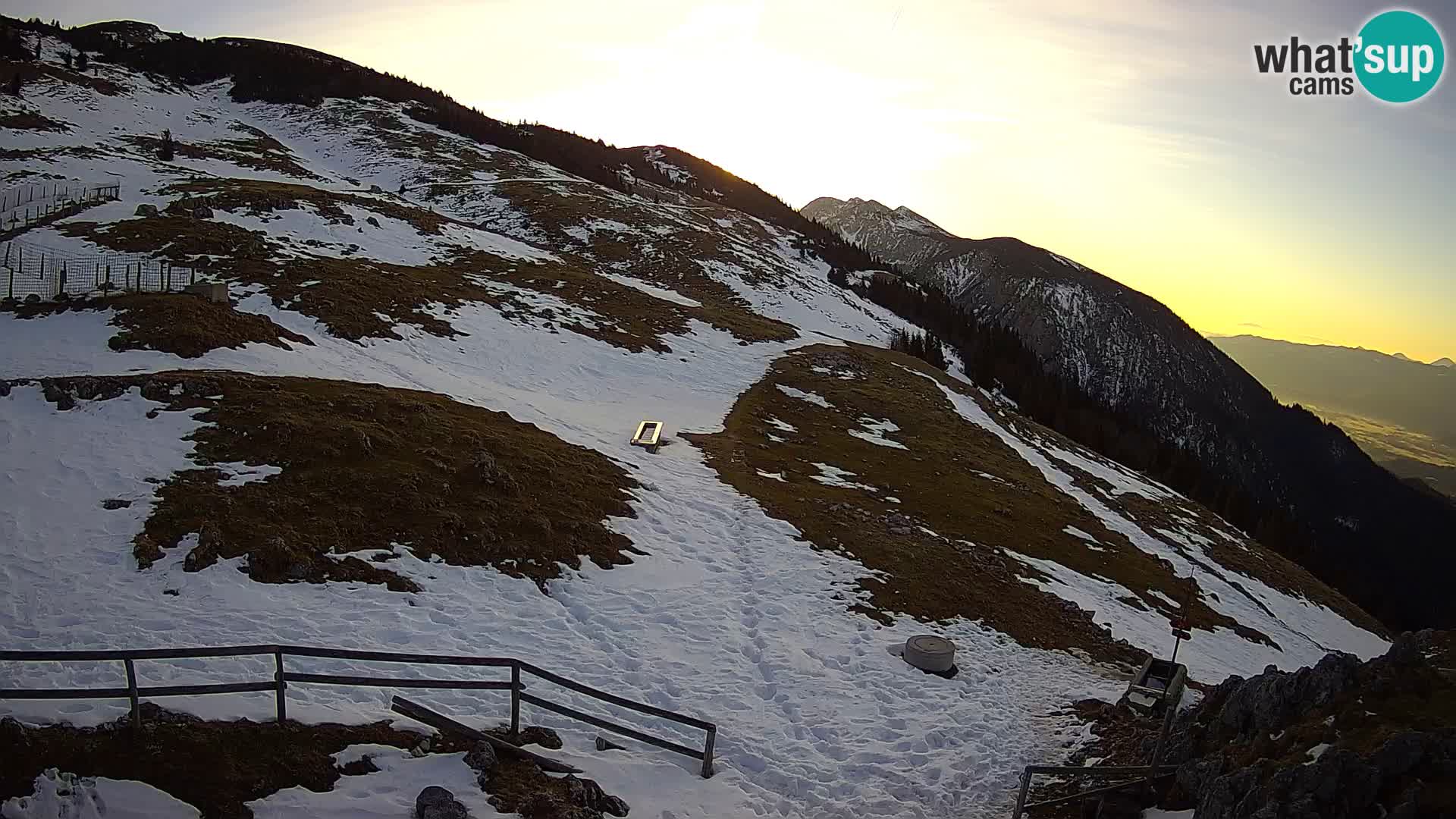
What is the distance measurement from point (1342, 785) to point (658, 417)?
3181 cm

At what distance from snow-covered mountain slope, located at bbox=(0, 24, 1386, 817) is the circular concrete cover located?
29.6 inches

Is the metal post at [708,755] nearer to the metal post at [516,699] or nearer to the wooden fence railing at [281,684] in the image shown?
the wooden fence railing at [281,684]

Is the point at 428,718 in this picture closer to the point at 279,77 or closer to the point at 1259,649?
the point at 1259,649

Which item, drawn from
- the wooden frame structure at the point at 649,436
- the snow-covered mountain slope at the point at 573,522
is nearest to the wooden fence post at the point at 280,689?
the snow-covered mountain slope at the point at 573,522

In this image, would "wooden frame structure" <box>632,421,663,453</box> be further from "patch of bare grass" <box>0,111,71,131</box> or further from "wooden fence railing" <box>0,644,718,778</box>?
"patch of bare grass" <box>0,111,71,131</box>

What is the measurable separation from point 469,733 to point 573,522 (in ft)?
37.5

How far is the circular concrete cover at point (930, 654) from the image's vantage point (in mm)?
18703

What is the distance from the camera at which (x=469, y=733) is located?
35.4 ft

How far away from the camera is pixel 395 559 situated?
58.2 feet

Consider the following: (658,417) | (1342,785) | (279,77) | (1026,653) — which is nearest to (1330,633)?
(1026,653)

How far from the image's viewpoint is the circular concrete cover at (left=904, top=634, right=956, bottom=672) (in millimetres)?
18703

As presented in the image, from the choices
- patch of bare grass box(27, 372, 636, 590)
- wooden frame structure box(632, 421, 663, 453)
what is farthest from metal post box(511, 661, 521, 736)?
wooden frame structure box(632, 421, 663, 453)

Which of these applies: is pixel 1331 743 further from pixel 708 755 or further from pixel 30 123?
pixel 30 123

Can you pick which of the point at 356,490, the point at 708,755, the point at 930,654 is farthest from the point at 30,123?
the point at 930,654
